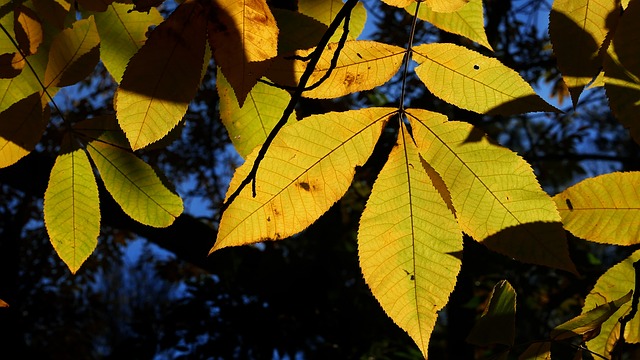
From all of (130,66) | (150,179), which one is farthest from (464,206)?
(150,179)

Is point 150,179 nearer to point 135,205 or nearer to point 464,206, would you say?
point 135,205

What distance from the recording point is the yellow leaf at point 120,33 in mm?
838

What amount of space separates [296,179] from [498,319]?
0.95ft

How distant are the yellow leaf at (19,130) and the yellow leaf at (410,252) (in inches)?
16.8

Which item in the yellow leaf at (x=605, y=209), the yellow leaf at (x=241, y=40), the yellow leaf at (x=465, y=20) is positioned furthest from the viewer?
the yellow leaf at (x=465, y=20)

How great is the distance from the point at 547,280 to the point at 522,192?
113 inches

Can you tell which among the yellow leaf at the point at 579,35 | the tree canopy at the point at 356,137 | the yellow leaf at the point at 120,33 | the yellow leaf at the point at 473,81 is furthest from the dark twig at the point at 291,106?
the yellow leaf at the point at 120,33

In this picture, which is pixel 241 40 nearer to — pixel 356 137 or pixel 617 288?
pixel 356 137

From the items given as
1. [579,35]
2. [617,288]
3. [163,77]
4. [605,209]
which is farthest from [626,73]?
[163,77]

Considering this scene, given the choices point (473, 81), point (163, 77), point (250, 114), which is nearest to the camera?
point (163, 77)

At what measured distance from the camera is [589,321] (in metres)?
0.62

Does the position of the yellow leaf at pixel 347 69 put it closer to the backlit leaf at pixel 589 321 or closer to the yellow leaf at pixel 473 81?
the yellow leaf at pixel 473 81

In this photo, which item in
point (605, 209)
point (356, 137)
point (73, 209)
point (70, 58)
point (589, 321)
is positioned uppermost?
point (70, 58)

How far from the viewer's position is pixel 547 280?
10.5 feet
